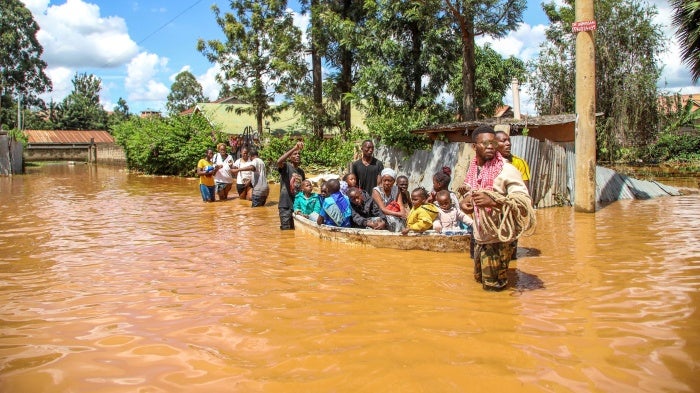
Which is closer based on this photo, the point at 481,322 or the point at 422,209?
the point at 481,322

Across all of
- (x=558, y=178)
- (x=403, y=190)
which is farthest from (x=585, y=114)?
(x=403, y=190)

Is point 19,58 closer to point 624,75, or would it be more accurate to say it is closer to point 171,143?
point 171,143

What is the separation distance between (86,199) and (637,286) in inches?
584

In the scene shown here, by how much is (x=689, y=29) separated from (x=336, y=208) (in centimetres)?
1024

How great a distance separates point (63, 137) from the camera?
4838cm

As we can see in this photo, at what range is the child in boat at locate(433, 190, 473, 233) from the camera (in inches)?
287

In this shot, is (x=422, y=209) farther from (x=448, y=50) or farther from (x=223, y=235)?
(x=448, y=50)

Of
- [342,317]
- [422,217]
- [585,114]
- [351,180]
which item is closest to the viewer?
[342,317]

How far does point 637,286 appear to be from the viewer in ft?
17.1

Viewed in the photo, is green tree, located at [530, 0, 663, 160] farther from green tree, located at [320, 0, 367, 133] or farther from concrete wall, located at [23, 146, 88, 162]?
concrete wall, located at [23, 146, 88, 162]

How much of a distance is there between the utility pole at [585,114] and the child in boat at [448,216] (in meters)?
4.60

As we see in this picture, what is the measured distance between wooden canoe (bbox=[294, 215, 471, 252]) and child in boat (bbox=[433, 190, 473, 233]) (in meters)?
0.39

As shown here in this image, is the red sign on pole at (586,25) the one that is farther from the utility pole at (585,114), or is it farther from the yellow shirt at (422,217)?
the yellow shirt at (422,217)

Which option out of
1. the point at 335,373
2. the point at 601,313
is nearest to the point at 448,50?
the point at 601,313
